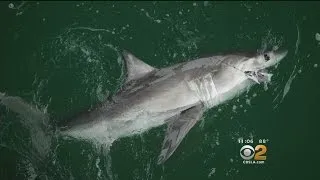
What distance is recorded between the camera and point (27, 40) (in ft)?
18.1

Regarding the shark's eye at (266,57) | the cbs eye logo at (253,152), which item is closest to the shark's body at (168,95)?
the shark's eye at (266,57)

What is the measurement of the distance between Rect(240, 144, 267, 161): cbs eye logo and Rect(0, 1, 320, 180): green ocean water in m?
0.07

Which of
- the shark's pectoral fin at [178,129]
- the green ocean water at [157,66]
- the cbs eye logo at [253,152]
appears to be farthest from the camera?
the cbs eye logo at [253,152]

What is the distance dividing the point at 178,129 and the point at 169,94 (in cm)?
35

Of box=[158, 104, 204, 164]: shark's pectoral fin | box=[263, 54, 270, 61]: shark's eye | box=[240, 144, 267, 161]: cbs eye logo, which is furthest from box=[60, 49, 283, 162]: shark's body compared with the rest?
box=[240, 144, 267, 161]: cbs eye logo

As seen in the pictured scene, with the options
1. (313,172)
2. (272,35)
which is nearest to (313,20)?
(272,35)

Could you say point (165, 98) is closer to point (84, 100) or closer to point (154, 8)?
point (84, 100)

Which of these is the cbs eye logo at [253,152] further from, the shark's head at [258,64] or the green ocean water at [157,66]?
the shark's head at [258,64]

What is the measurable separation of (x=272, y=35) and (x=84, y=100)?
244 cm

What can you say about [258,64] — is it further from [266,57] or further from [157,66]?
[157,66]

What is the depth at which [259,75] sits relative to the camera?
455 centimetres


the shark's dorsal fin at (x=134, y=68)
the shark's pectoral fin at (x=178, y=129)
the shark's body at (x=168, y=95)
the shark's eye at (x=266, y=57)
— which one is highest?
the shark's dorsal fin at (x=134, y=68)

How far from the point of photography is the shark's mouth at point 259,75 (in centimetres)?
446

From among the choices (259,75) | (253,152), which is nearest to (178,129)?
(259,75)
